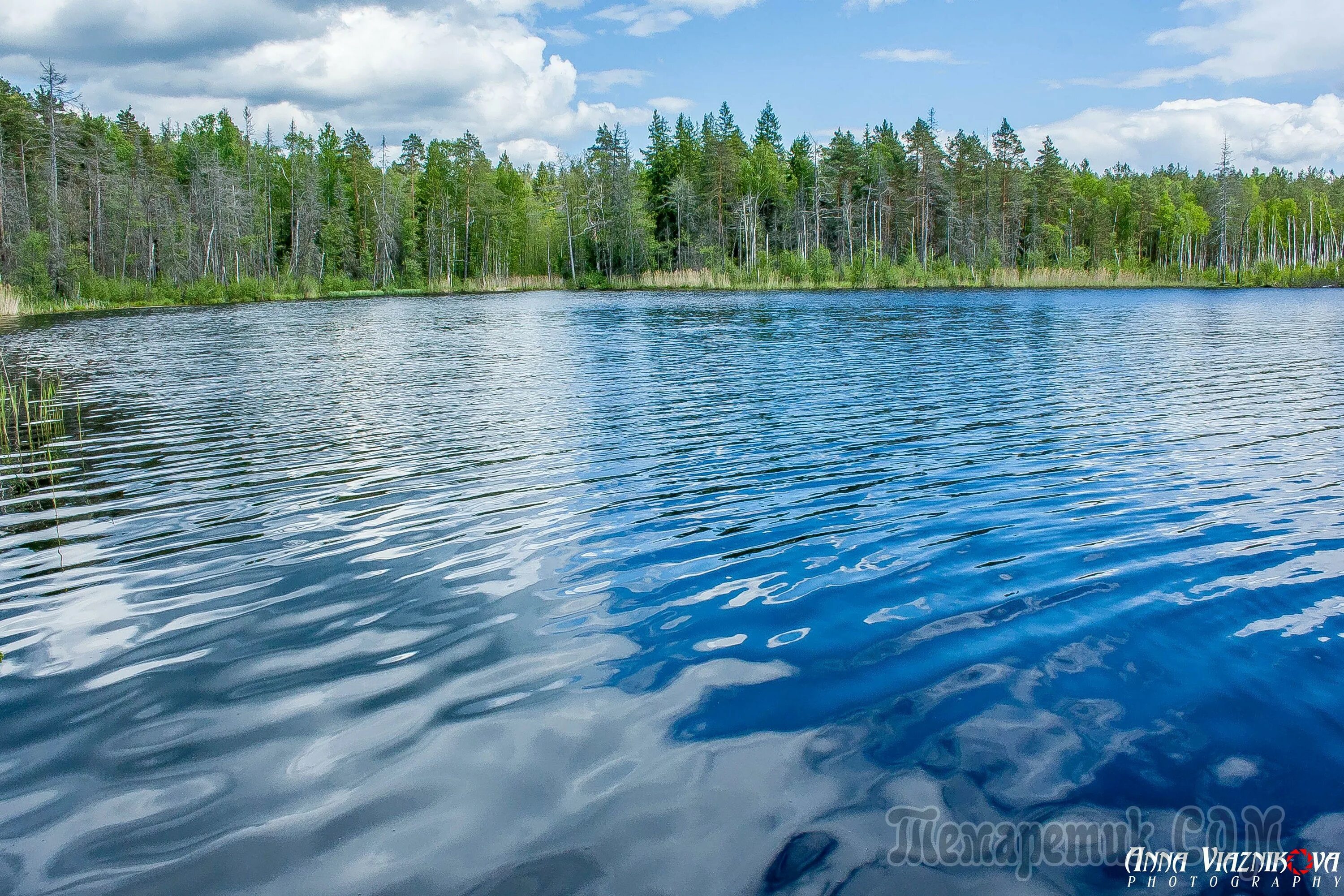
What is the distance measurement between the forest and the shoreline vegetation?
286mm

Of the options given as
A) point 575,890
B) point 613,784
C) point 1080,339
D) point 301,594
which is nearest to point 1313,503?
point 613,784

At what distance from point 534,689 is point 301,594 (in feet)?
7.19

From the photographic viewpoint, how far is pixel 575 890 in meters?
2.55

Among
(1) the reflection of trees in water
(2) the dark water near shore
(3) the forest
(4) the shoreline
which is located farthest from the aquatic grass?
(3) the forest

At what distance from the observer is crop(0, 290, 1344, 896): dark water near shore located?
285cm

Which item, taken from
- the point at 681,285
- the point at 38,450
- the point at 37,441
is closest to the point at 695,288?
the point at 681,285

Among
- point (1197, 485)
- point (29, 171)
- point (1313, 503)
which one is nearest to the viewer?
point (1313, 503)

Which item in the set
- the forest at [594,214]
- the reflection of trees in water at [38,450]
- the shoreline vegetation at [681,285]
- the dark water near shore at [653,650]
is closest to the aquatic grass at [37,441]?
the reflection of trees in water at [38,450]

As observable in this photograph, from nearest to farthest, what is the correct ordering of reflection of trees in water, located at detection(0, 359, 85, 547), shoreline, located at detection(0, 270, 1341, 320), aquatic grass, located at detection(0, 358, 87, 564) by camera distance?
reflection of trees in water, located at detection(0, 359, 85, 547)
aquatic grass, located at detection(0, 358, 87, 564)
shoreline, located at detection(0, 270, 1341, 320)

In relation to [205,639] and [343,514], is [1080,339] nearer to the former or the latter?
[343,514]

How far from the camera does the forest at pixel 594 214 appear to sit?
69500 mm

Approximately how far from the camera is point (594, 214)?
86.0 metres

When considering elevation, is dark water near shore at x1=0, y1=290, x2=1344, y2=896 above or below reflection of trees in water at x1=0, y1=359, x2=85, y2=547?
below

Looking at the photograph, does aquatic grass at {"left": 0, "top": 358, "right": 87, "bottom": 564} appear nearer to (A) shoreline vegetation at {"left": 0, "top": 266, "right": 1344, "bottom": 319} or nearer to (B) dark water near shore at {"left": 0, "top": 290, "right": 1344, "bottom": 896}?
(B) dark water near shore at {"left": 0, "top": 290, "right": 1344, "bottom": 896}
